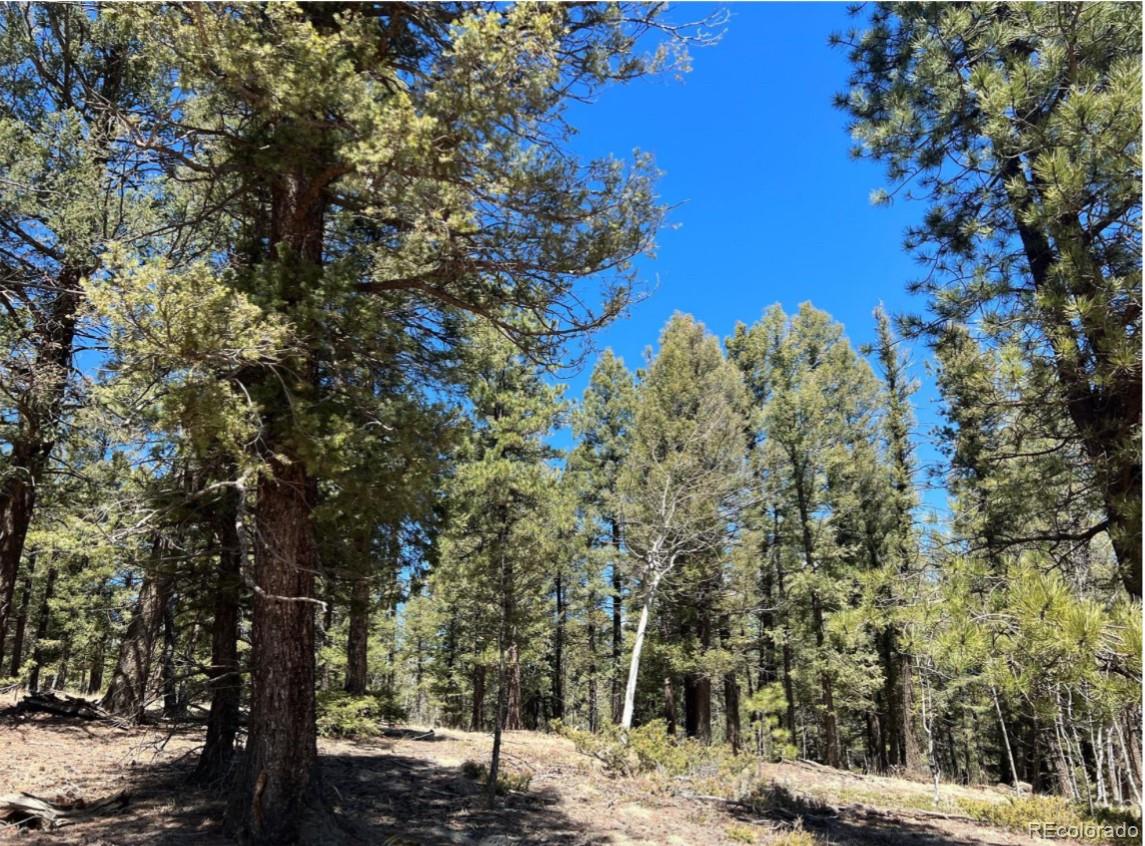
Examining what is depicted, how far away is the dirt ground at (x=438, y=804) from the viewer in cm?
584

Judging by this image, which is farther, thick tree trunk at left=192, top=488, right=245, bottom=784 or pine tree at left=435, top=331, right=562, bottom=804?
pine tree at left=435, top=331, right=562, bottom=804

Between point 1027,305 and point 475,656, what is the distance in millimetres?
15978

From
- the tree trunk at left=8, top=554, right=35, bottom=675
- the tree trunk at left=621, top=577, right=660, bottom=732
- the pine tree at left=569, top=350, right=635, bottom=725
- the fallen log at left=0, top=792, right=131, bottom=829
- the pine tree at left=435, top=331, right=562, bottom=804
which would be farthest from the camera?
the pine tree at left=569, top=350, right=635, bottom=725

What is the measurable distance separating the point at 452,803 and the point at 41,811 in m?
3.81

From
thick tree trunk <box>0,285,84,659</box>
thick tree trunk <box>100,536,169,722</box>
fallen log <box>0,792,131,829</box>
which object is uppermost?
thick tree trunk <box>0,285,84,659</box>

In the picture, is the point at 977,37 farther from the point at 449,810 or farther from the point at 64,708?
the point at 64,708

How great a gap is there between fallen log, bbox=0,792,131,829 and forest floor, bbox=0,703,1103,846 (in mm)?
149

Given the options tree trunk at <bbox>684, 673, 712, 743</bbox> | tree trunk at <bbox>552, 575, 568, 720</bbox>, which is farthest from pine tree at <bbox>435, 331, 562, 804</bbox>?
tree trunk at <bbox>684, 673, 712, 743</bbox>

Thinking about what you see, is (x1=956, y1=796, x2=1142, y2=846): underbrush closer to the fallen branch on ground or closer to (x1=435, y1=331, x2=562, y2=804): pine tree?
(x1=435, y1=331, x2=562, y2=804): pine tree

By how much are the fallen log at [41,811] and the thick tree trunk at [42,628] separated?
17.8 metres

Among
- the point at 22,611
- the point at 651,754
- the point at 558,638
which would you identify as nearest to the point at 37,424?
the point at 651,754

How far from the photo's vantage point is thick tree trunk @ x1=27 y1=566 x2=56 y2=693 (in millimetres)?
21328

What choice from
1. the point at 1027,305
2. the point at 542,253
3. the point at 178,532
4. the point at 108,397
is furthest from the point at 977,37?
the point at 178,532

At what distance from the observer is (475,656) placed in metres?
17.6
